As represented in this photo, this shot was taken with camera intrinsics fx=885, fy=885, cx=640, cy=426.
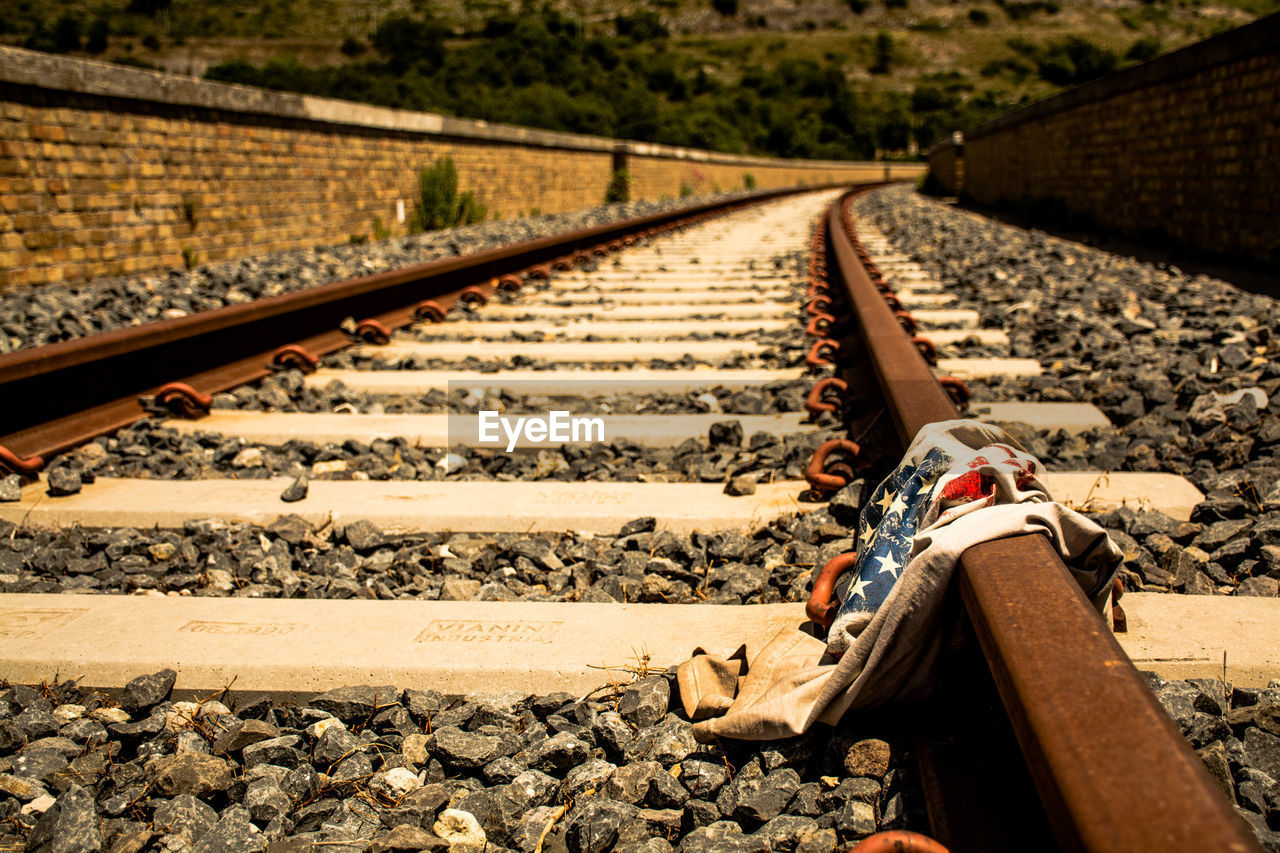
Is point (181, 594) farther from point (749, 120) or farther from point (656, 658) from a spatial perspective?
point (749, 120)

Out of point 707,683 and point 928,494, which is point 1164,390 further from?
point 707,683

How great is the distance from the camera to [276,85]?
49.4 m

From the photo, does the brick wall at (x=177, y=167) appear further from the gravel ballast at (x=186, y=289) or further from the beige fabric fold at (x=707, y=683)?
the beige fabric fold at (x=707, y=683)

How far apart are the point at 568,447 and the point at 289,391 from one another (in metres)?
1.36

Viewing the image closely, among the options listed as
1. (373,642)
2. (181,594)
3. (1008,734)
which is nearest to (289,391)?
(181,594)

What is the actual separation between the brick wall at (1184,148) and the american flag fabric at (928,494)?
6173mm

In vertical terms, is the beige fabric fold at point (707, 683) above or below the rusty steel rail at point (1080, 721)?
below

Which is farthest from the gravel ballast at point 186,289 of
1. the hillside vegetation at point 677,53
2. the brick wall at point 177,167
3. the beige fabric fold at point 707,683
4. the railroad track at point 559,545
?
the hillside vegetation at point 677,53

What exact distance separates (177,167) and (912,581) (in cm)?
815

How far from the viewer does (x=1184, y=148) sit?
8.09 metres

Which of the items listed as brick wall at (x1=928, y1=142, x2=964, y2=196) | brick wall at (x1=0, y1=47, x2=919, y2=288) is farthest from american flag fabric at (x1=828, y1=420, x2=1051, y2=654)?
brick wall at (x1=928, y1=142, x2=964, y2=196)

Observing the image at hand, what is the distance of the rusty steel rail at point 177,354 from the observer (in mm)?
2725

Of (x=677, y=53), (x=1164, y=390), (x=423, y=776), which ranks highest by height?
(x=677, y=53)

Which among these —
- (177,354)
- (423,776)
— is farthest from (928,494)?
(177,354)
